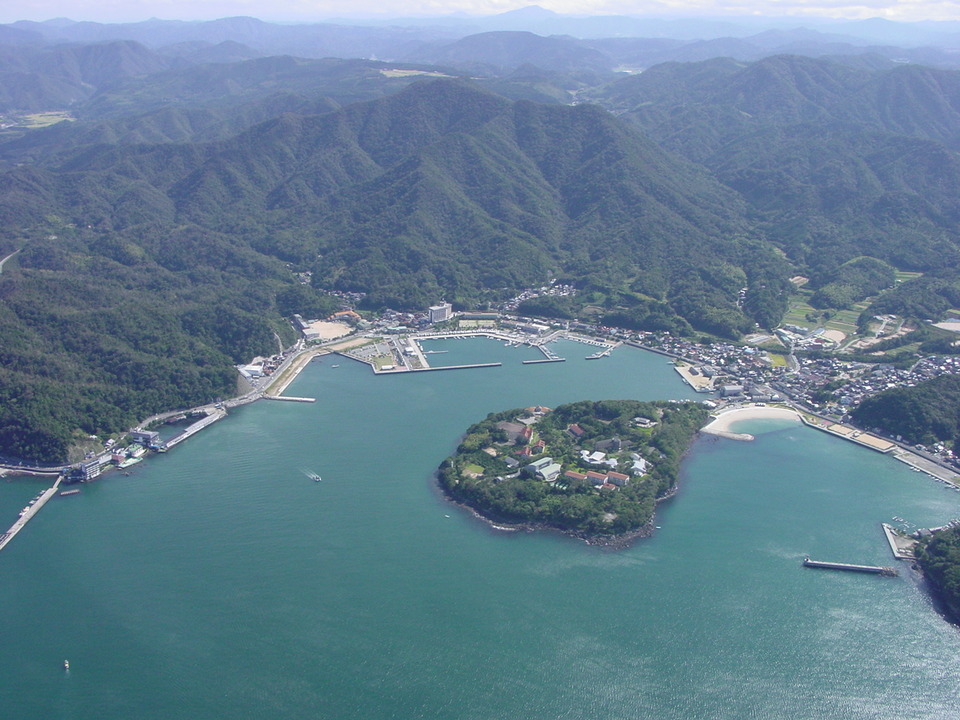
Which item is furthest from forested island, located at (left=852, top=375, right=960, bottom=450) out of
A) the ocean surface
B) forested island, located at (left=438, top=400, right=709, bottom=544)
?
forested island, located at (left=438, top=400, right=709, bottom=544)

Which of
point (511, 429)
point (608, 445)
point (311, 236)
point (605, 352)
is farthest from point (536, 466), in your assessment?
point (311, 236)

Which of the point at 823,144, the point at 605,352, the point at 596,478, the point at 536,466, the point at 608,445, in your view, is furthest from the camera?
the point at 823,144

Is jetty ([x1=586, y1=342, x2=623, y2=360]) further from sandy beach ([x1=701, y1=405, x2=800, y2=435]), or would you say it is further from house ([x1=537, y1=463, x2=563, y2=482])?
house ([x1=537, y1=463, x2=563, y2=482])

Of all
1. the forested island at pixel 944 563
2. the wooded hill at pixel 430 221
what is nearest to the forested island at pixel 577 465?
the forested island at pixel 944 563

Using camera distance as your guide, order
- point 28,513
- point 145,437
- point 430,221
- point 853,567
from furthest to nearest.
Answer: point 430,221
point 145,437
point 28,513
point 853,567

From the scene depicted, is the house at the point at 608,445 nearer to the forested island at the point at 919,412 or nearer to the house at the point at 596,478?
the house at the point at 596,478

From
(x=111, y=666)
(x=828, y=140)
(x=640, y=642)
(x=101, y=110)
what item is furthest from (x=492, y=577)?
(x=101, y=110)

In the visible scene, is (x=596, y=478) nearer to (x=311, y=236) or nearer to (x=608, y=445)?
(x=608, y=445)
